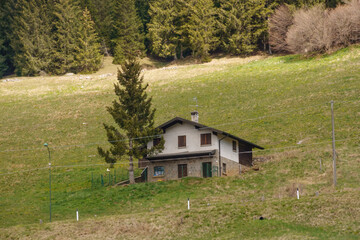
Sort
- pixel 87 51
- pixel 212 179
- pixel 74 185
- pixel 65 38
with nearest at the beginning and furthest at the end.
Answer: pixel 212 179 < pixel 74 185 < pixel 87 51 < pixel 65 38

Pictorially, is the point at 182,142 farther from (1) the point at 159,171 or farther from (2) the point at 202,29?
(2) the point at 202,29

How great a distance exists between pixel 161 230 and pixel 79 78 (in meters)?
77.0

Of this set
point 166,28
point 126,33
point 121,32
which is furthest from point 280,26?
point 121,32

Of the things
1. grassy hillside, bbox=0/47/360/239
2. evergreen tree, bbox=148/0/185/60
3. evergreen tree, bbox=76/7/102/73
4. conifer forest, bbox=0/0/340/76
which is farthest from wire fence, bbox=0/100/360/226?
evergreen tree, bbox=148/0/185/60

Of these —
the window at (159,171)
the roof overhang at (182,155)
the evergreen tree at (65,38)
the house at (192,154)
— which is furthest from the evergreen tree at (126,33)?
the roof overhang at (182,155)

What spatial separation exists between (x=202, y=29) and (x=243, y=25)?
9.54m

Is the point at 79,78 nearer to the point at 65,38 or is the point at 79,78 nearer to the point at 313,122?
the point at 65,38

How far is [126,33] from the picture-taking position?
124 metres

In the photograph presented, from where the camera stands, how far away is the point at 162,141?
53188 millimetres

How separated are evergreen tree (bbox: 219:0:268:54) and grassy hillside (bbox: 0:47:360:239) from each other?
3.60 m

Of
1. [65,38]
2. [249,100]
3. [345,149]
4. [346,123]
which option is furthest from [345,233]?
[65,38]

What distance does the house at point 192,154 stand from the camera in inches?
2135

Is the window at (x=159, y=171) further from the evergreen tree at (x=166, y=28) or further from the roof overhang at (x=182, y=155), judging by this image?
the evergreen tree at (x=166, y=28)

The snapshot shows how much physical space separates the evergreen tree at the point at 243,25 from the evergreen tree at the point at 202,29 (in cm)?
250
